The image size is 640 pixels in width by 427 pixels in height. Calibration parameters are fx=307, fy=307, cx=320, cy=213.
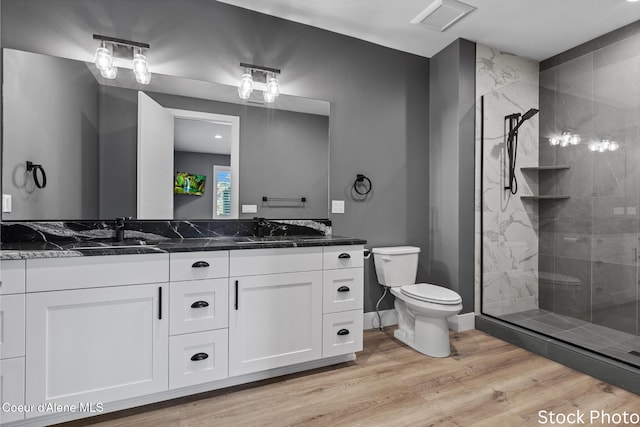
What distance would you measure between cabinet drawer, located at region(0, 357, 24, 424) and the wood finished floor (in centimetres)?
26

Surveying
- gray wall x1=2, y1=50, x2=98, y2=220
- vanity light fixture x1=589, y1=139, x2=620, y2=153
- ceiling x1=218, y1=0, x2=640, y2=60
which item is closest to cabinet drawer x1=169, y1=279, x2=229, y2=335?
gray wall x1=2, y1=50, x2=98, y2=220

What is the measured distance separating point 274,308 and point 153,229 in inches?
38.7

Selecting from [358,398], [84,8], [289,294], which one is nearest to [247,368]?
[289,294]

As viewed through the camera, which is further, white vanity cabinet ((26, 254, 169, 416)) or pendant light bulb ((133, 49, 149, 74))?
pendant light bulb ((133, 49, 149, 74))

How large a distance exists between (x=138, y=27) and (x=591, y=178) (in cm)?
357

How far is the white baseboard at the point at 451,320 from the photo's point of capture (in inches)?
108

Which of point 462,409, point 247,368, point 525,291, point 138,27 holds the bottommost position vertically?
point 462,409

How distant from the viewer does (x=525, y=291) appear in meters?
2.86

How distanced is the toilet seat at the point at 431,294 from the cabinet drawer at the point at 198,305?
135cm

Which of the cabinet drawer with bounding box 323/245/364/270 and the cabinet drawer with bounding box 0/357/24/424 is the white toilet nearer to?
the cabinet drawer with bounding box 323/245/364/270

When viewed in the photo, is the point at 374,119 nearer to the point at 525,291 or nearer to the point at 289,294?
Result: the point at 289,294

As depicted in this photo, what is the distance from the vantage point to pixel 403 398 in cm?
173

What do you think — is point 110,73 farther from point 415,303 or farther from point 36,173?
point 415,303

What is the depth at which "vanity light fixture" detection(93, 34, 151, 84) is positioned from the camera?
1892 mm
